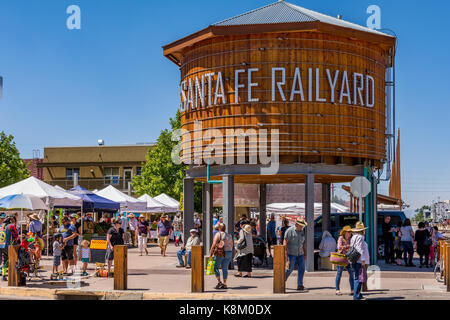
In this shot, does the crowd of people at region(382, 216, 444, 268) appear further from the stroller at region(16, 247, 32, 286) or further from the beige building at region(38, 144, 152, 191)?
the beige building at region(38, 144, 152, 191)

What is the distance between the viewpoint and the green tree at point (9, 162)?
56.2 meters

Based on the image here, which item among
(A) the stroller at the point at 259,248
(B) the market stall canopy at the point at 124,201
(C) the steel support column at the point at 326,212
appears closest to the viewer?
(A) the stroller at the point at 259,248

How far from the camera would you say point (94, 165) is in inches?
2734

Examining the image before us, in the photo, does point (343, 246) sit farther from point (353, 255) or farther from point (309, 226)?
point (309, 226)

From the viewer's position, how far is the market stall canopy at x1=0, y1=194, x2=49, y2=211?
2425cm

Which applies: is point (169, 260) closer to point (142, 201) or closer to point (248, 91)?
point (248, 91)

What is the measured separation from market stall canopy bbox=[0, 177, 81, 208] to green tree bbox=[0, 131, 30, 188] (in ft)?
94.3

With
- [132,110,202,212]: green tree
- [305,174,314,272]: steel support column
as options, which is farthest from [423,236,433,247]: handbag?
[132,110,202,212]: green tree

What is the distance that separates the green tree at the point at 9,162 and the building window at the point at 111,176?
12367 millimetres

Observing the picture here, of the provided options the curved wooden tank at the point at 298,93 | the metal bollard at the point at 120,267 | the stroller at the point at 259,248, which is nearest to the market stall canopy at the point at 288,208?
the stroller at the point at 259,248

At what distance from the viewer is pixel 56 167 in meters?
70.4

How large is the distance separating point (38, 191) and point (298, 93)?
42.2 feet

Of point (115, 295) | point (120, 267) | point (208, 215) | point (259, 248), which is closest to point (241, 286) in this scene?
point (120, 267)

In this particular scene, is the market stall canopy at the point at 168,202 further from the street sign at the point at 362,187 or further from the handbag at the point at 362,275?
the handbag at the point at 362,275
